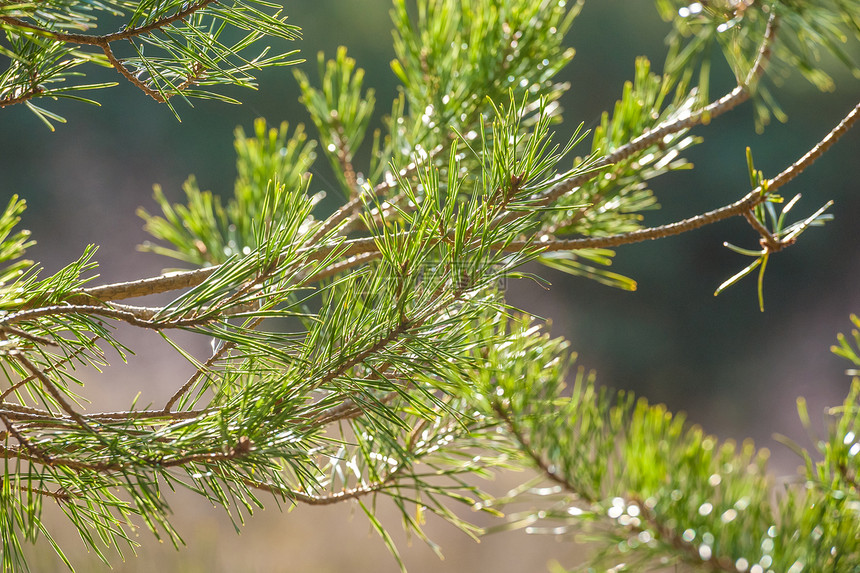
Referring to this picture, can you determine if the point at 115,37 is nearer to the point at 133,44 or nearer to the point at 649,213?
the point at 133,44

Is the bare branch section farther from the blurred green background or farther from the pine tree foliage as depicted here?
the blurred green background

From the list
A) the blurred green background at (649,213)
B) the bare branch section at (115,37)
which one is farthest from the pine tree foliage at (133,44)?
the blurred green background at (649,213)

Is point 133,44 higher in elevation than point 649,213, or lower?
higher

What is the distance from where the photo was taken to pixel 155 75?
199 mm

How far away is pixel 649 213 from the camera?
1295 millimetres

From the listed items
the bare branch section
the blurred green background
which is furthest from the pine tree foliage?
the blurred green background

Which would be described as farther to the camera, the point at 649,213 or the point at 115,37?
the point at 649,213

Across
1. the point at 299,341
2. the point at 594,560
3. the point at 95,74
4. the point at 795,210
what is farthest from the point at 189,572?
the point at 795,210

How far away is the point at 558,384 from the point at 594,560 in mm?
99

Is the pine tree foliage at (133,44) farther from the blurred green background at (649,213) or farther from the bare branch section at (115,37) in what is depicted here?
the blurred green background at (649,213)

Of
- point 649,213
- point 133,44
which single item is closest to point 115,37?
point 133,44

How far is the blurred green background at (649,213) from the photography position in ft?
4.00

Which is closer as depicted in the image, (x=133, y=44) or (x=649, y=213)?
(x=133, y=44)

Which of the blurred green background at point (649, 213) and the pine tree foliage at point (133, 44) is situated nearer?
the pine tree foliage at point (133, 44)
